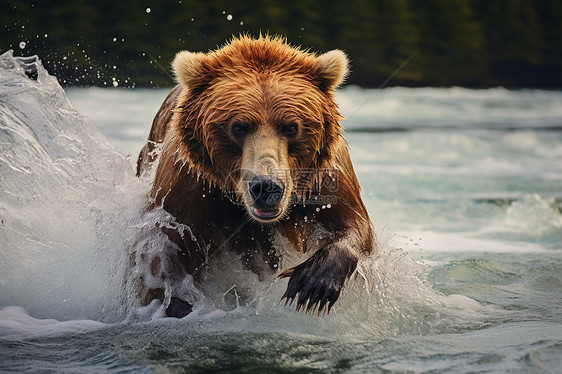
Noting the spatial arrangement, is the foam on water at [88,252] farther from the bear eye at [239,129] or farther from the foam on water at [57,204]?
the bear eye at [239,129]

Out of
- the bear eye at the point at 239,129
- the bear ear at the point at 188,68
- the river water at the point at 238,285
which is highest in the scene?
the bear ear at the point at 188,68

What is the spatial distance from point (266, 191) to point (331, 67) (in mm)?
852

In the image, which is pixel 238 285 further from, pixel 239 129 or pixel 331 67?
pixel 331 67

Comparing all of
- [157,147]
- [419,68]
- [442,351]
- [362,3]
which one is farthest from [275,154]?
[362,3]

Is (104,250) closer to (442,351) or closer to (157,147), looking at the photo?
(157,147)

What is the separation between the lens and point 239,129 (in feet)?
12.2

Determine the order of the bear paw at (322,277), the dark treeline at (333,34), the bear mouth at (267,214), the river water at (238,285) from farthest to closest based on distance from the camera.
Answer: the dark treeline at (333,34) < the bear paw at (322,277) < the bear mouth at (267,214) < the river water at (238,285)

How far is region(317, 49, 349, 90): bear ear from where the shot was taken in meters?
3.98

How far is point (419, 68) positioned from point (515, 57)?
3.04 metres

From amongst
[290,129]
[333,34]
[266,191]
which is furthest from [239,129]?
[333,34]

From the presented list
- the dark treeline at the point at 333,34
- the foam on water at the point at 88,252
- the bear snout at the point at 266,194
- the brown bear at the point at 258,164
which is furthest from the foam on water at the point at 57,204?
the dark treeline at the point at 333,34

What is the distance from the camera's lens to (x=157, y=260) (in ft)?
13.1

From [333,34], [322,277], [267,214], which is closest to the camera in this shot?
[267,214]

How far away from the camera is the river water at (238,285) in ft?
11.2
